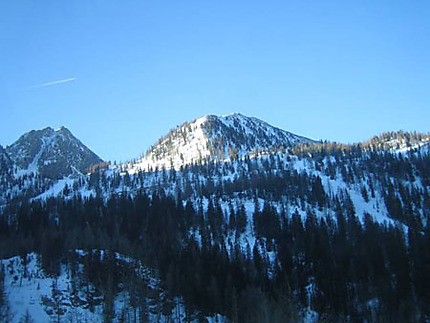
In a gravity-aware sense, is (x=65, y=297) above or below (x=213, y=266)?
below

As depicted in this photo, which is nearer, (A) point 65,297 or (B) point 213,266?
(A) point 65,297

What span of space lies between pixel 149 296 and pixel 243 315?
24.5m

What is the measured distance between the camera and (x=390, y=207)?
609ft

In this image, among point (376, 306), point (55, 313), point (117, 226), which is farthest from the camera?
point (117, 226)

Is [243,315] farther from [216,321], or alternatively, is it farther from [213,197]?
[213,197]

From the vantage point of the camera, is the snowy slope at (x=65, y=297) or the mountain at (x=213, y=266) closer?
the snowy slope at (x=65, y=297)

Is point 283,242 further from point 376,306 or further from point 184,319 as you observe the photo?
point 184,319

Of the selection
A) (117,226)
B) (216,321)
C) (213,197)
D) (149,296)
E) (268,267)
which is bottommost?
(216,321)

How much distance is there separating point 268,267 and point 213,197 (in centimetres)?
7716

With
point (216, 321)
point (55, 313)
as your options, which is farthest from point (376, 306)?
point (55, 313)

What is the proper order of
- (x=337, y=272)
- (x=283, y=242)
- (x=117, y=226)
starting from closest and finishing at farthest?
1. (x=337, y=272)
2. (x=283, y=242)
3. (x=117, y=226)

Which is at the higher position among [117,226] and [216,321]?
[117,226]

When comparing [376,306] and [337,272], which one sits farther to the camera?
[337,272]

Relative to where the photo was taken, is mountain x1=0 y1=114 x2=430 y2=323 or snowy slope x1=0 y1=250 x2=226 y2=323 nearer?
snowy slope x1=0 y1=250 x2=226 y2=323
